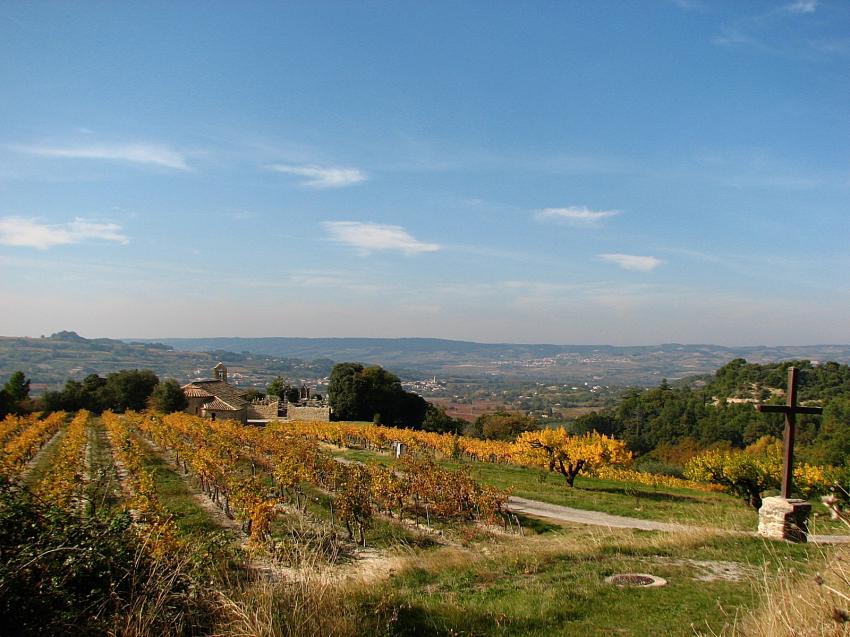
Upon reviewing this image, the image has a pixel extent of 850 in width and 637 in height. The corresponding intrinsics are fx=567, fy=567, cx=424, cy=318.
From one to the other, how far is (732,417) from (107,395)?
5898cm

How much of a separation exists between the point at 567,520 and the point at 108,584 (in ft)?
44.3

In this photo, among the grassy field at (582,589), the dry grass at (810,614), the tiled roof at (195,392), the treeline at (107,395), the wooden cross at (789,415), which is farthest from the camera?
the tiled roof at (195,392)

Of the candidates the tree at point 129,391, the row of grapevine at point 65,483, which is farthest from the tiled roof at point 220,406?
the row of grapevine at point 65,483

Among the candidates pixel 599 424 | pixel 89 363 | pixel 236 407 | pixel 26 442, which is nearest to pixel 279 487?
pixel 26 442

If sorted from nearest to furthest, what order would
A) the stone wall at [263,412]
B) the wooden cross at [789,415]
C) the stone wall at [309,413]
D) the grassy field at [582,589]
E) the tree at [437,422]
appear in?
the grassy field at [582,589] < the wooden cross at [789,415] < the stone wall at [309,413] < the tree at [437,422] < the stone wall at [263,412]

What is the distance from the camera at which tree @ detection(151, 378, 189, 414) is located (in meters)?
→ 48.9

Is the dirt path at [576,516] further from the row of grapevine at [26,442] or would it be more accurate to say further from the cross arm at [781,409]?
the row of grapevine at [26,442]

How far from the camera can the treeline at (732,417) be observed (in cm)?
4256

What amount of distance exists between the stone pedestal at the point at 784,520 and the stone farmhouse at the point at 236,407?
134 ft

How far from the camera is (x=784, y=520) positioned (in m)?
9.77

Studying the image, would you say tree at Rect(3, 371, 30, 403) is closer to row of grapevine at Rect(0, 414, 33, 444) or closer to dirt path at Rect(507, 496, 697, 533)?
row of grapevine at Rect(0, 414, 33, 444)

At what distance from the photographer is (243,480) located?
45.4 feet

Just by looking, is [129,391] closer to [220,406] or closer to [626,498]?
[220,406]

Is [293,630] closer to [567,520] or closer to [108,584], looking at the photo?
[108,584]
